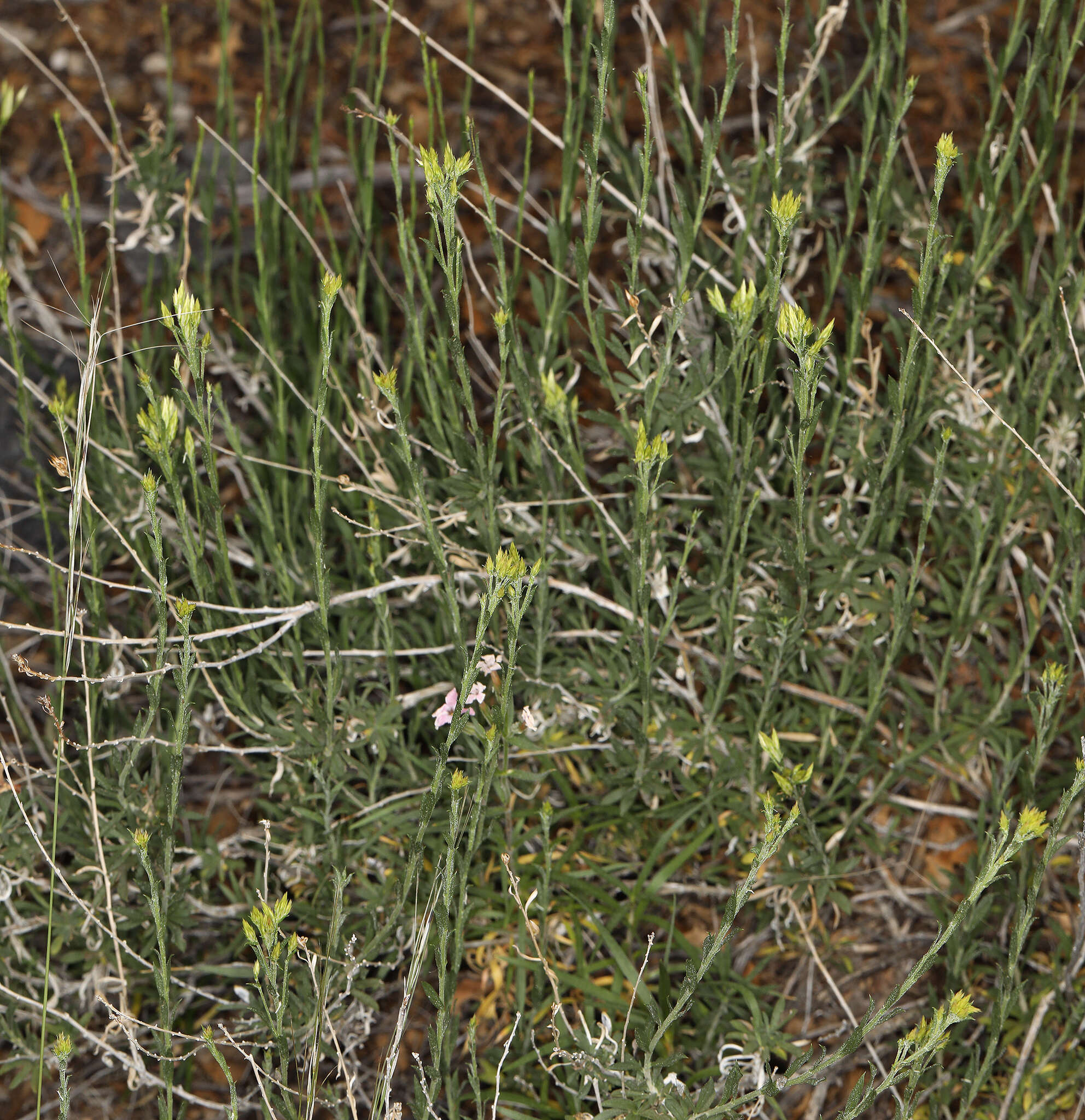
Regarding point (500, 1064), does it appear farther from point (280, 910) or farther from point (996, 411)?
point (996, 411)

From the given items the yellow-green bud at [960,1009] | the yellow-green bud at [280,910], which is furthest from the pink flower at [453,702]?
the yellow-green bud at [960,1009]

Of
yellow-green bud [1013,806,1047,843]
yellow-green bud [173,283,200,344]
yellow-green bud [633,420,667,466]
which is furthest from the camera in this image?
yellow-green bud [633,420,667,466]

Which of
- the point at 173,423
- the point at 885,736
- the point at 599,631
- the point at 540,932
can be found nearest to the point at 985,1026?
the point at 885,736

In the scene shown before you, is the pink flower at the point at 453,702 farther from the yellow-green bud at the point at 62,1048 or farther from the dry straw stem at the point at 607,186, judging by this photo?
the dry straw stem at the point at 607,186

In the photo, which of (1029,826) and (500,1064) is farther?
(500,1064)

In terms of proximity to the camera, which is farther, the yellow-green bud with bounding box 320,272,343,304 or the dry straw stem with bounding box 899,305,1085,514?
the dry straw stem with bounding box 899,305,1085,514

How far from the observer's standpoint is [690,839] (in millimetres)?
1913

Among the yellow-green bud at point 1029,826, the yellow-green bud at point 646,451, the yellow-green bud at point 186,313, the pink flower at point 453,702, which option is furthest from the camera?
the pink flower at point 453,702

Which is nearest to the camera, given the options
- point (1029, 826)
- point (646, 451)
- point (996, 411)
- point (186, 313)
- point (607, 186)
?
point (1029, 826)

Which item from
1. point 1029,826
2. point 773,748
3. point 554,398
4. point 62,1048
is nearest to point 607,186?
point 554,398

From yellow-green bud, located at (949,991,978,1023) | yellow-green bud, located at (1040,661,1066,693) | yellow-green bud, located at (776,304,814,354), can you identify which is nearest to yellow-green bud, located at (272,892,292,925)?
yellow-green bud, located at (949,991,978,1023)

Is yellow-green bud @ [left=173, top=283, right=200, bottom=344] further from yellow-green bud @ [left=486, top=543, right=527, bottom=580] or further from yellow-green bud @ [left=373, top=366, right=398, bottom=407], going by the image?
yellow-green bud @ [left=486, top=543, right=527, bottom=580]

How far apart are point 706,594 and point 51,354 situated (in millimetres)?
1580

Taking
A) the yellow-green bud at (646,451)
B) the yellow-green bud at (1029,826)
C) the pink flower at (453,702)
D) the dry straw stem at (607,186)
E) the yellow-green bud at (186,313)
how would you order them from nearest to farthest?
the yellow-green bud at (1029,826) < the yellow-green bud at (186,313) < the yellow-green bud at (646,451) < the pink flower at (453,702) < the dry straw stem at (607,186)
